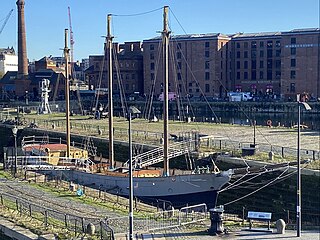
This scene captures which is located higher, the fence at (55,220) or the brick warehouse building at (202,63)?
the brick warehouse building at (202,63)

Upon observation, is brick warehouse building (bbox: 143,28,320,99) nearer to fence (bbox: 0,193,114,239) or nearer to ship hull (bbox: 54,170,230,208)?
ship hull (bbox: 54,170,230,208)

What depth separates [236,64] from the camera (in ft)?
380

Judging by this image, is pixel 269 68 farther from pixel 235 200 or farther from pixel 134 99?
pixel 235 200

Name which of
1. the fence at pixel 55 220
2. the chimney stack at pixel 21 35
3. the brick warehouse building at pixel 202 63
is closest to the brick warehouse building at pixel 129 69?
the brick warehouse building at pixel 202 63

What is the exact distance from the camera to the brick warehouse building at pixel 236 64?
10369 centimetres

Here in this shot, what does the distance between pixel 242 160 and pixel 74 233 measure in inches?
668

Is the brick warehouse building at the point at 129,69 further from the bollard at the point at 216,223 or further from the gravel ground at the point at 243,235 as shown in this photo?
the bollard at the point at 216,223

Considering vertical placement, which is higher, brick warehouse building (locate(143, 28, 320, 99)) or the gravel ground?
brick warehouse building (locate(143, 28, 320, 99))

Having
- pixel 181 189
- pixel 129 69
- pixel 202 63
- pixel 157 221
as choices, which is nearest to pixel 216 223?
pixel 157 221

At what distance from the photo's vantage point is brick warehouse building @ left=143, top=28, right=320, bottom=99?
340 feet

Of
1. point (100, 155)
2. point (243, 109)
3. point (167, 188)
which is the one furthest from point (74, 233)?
point (243, 109)

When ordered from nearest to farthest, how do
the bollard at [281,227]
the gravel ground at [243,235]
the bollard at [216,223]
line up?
1. the gravel ground at [243,235]
2. the bollard at [216,223]
3. the bollard at [281,227]

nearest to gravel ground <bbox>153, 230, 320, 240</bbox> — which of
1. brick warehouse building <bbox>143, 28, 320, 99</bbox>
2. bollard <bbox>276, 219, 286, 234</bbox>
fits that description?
→ bollard <bbox>276, 219, 286, 234</bbox>

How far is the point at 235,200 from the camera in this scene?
106ft
